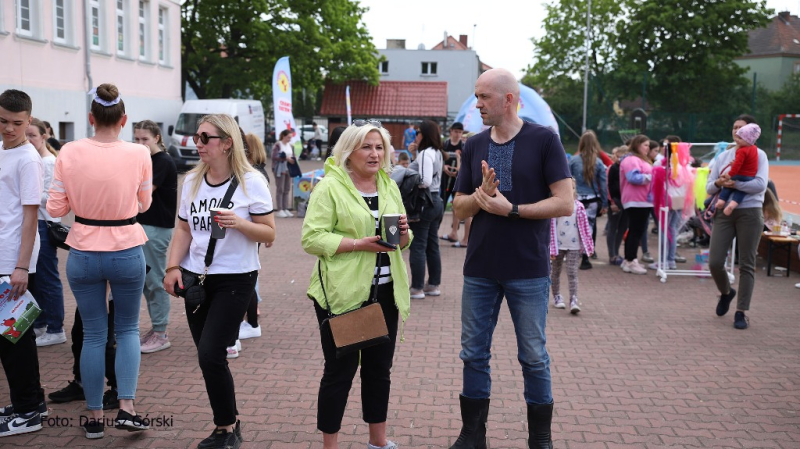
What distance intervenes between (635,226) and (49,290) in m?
7.54

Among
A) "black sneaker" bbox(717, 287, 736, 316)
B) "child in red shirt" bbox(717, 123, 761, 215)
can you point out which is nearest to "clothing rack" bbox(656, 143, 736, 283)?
"black sneaker" bbox(717, 287, 736, 316)

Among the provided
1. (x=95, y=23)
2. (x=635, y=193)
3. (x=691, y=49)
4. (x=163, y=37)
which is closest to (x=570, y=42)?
(x=691, y=49)

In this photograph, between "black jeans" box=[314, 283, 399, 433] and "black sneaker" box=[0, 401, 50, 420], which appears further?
"black sneaker" box=[0, 401, 50, 420]

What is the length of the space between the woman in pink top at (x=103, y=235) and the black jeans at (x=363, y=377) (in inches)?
44.5

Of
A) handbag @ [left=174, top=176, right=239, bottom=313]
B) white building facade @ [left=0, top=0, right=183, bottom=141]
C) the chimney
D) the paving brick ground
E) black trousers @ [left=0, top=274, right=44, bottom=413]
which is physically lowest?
the paving brick ground

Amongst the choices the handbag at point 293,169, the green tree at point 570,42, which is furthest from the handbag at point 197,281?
the green tree at point 570,42

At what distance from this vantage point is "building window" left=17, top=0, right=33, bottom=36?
20234mm

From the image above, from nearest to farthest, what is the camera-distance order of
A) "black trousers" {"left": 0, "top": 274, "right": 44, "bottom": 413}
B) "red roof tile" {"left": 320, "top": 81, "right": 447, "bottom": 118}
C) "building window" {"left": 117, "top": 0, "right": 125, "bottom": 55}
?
"black trousers" {"left": 0, "top": 274, "right": 44, "bottom": 413} → "building window" {"left": 117, "top": 0, "right": 125, "bottom": 55} → "red roof tile" {"left": 320, "top": 81, "right": 447, "bottom": 118}

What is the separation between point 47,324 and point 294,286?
10.9 feet

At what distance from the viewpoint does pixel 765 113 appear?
4094 cm

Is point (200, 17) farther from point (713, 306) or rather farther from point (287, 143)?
point (713, 306)

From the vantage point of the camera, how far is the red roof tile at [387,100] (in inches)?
1922

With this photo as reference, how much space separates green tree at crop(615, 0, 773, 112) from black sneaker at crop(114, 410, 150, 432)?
43286mm

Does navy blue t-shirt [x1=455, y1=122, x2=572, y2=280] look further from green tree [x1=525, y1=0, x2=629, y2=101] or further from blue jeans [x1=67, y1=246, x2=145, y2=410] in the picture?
green tree [x1=525, y1=0, x2=629, y2=101]
